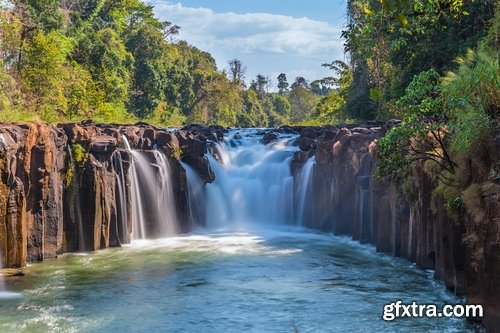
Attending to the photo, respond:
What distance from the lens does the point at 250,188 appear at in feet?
88.2

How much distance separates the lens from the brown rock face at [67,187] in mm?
15297

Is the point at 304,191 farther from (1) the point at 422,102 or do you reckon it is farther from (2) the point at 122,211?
(1) the point at 422,102

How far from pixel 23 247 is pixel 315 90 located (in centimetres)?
13295

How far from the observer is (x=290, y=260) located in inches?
674

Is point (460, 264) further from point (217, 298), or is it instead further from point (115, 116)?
point (115, 116)

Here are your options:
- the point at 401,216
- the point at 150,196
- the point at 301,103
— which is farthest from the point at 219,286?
the point at 301,103

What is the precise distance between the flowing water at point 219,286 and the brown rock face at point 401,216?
2.06ft

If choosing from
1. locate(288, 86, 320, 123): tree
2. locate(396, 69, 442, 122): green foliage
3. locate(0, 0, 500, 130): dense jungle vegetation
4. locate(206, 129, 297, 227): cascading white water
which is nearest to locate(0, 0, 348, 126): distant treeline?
locate(0, 0, 500, 130): dense jungle vegetation

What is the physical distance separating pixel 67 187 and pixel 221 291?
7328 mm

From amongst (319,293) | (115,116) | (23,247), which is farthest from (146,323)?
(115,116)

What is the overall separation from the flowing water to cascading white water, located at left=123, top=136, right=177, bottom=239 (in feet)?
0.18

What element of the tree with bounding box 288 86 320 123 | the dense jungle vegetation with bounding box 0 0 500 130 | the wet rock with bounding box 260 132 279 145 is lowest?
the wet rock with bounding box 260 132 279 145

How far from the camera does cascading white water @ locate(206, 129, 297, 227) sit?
25.7m

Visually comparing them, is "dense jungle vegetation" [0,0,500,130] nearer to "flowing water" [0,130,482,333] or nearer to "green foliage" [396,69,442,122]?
"green foliage" [396,69,442,122]
